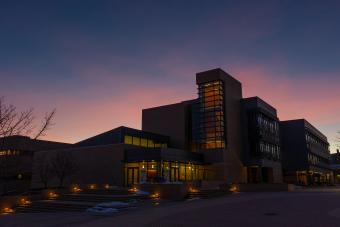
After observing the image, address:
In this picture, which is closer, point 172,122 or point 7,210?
point 7,210

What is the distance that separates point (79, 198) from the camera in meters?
32.9

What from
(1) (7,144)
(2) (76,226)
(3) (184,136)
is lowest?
(2) (76,226)

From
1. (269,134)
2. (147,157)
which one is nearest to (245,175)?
(269,134)

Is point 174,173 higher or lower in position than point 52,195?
higher

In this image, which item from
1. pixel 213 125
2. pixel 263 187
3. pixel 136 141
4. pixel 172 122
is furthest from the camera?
pixel 172 122

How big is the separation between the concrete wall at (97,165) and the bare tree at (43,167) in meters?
1.96

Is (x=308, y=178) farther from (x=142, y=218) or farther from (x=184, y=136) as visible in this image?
(x=142, y=218)

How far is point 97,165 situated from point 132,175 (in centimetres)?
717

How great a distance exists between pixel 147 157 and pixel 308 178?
5865 centimetres

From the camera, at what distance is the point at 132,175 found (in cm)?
4950

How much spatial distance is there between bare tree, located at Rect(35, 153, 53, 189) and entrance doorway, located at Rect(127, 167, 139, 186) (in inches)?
477

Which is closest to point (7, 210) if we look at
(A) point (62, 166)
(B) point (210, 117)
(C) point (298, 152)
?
(A) point (62, 166)

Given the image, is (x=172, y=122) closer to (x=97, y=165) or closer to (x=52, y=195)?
(x=97, y=165)

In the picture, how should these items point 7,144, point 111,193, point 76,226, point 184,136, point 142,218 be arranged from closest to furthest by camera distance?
point 7,144
point 76,226
point 142,218
point 111,193
point 184,136
